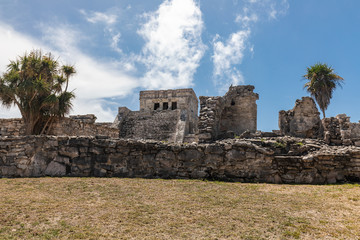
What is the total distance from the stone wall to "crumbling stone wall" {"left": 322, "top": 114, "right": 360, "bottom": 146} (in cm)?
120

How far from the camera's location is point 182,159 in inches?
279

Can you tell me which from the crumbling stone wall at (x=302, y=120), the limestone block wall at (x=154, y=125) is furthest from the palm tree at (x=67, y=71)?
the crumbling stone wall at (x=302, y=120)

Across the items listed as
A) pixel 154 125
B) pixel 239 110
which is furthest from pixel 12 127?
pixel 154 125

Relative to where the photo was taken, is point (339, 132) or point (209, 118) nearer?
point (339, 132)

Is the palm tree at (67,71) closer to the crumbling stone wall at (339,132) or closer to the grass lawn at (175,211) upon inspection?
the grass lawn at (175,211)

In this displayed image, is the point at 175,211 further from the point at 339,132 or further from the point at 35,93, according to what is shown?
the point at 35,93

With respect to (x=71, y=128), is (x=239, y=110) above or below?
above

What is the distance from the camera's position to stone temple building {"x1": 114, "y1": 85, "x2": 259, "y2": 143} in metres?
9.99

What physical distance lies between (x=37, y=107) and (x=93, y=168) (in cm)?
648

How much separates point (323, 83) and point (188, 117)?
10.9m

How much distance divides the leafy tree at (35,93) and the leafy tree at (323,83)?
15.4 m

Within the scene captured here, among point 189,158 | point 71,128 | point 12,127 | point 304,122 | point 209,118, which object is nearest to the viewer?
point 189,158

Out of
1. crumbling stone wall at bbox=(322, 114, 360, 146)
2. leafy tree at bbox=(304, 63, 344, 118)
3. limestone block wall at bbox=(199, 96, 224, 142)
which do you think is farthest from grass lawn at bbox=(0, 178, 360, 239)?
leafy tree at bbox=(304, 63, 344, 118)

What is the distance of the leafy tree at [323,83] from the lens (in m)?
18.0
